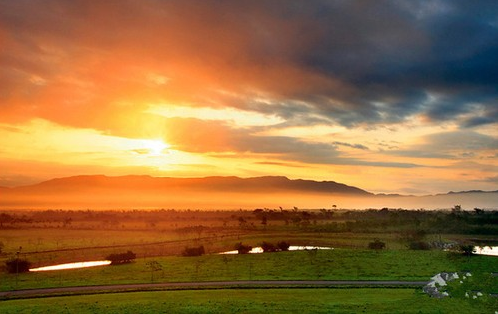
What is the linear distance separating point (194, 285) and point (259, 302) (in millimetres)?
19522

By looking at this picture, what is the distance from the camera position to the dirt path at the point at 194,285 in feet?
233

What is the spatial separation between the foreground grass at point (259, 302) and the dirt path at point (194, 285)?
3.80 metres

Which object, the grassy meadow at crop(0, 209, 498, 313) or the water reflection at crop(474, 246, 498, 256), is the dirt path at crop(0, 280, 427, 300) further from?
the water reflection at crop(474, 246, 498, 256)

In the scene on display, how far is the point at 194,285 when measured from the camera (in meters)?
75.8

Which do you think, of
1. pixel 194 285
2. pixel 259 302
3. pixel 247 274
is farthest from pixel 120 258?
pixel 259 302

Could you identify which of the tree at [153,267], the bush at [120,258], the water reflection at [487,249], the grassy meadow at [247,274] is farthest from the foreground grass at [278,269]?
the water reflection at [487,249]

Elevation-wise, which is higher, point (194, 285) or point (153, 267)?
point (153, 267)

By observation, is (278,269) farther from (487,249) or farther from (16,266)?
(487,249)

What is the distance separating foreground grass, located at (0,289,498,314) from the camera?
53.8m

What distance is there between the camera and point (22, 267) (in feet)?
309

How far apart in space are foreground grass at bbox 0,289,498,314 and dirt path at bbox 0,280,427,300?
12.5 feet

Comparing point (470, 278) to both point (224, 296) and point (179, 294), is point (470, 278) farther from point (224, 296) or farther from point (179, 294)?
point (179, 294)

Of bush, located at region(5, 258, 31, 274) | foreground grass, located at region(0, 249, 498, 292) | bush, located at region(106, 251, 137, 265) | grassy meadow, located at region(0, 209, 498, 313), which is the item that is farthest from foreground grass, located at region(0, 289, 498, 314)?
bush, located at region(106, 251, 137, 265)

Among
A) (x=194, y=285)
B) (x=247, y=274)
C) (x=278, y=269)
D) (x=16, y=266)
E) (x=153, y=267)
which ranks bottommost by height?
(x=194, y=285)
